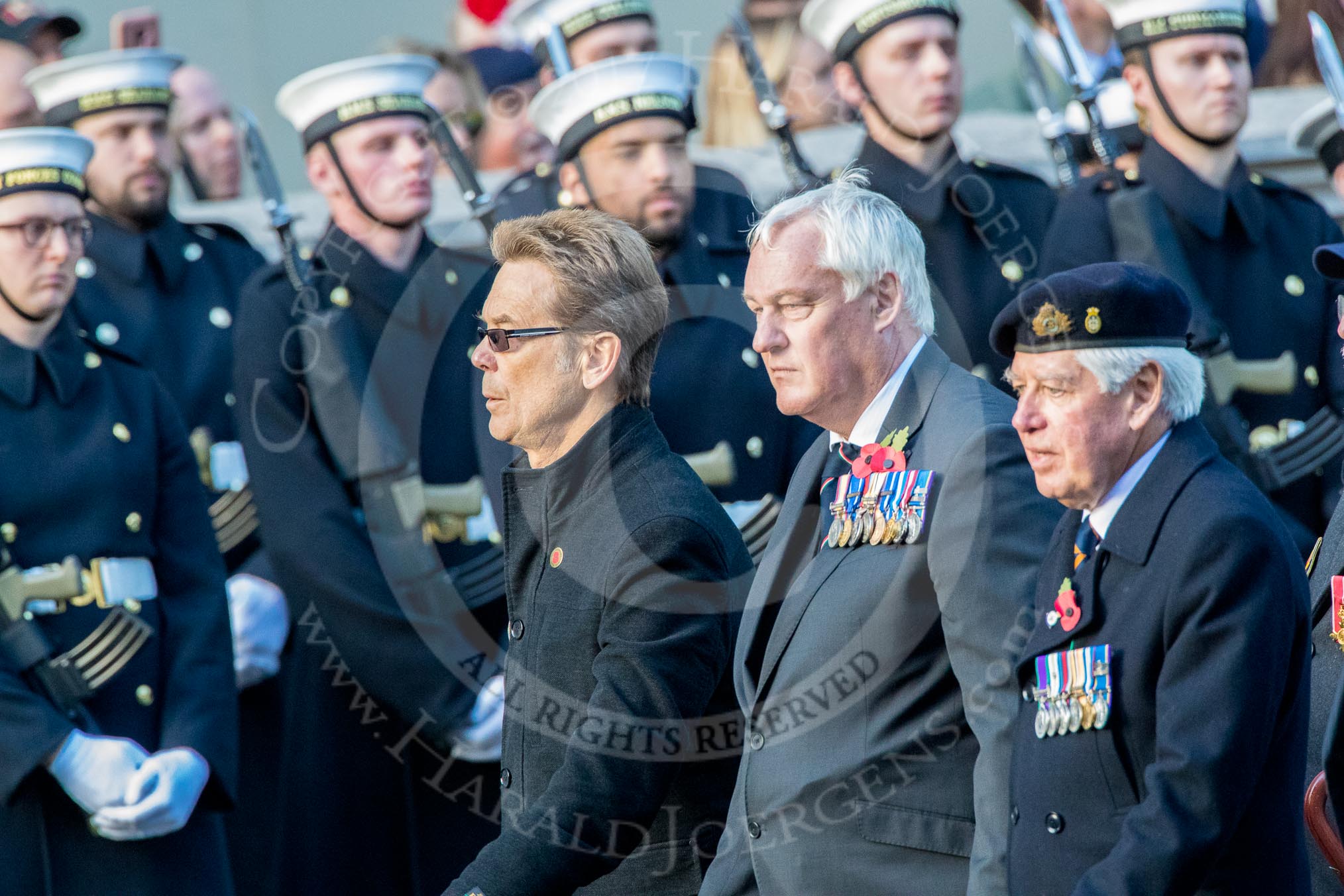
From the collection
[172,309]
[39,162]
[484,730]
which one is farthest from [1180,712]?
[172,309]

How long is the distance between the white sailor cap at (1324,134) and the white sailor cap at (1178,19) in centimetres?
52

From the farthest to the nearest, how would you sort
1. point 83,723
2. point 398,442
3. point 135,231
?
point 135,231 → point 398,442 → point 83,723

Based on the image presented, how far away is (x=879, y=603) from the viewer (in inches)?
139

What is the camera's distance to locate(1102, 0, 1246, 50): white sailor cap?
5.64 meters

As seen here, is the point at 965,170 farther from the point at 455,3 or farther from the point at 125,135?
the point at 455,3

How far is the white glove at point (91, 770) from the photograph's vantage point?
503 cm

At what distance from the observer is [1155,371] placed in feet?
11.0

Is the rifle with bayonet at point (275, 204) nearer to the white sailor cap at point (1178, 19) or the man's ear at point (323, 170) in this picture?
the man's ear at point (323, 170)

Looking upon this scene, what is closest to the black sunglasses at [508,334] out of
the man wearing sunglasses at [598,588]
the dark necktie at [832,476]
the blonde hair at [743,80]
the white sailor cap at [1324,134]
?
the man wearing sunglasses at [598,588]

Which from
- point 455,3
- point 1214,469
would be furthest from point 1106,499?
point 455,3

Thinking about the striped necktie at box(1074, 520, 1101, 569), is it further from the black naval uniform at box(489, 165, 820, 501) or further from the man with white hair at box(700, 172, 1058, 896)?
the black naval uniform at box(489, 165, 820, 501)

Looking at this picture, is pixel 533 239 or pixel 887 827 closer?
pixel 887 827

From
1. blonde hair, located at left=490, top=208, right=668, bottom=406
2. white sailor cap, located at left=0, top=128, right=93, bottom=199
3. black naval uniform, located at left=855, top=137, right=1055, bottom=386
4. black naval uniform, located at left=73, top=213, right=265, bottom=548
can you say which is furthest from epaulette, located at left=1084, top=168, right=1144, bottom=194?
white sailor cap, located at left=0, top=128, right=93, bottom=199

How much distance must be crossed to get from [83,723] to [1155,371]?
10.1ft
